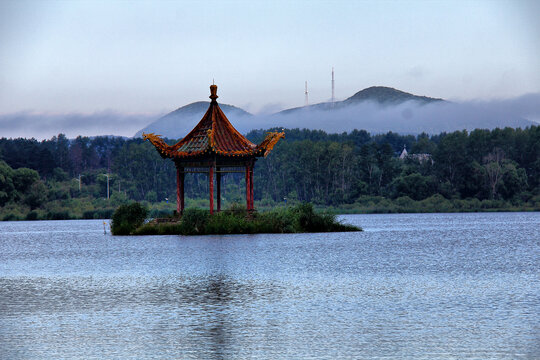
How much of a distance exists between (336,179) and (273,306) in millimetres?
133800

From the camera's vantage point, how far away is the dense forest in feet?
438

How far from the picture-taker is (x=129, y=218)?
61.6 metres

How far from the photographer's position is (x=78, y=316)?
19.7 metres

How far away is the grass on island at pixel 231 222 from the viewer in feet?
185

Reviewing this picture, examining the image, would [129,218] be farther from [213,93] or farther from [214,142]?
[213,93]

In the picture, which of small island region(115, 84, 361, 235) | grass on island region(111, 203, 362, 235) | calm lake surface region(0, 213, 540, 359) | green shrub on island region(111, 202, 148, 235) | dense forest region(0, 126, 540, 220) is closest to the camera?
calm lake surface region(0, 213, 540, 359)

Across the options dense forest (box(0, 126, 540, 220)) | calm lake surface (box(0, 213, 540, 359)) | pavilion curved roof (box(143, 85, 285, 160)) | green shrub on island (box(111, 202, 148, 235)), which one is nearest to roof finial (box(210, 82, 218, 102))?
pavilion curved roof (box(143, 85, 285, 160))

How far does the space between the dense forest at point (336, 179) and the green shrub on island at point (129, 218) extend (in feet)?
207

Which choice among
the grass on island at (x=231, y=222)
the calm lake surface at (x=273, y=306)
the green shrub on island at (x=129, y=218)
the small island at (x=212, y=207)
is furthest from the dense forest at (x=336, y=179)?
the calm lake surface at (x=273, y=306)

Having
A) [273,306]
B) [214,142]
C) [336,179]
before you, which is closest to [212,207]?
[214,142]

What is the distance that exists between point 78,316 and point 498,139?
13546 cm

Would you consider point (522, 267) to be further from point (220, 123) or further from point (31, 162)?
point (31, 162)

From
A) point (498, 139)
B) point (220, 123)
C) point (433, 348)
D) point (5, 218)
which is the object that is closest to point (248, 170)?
point (220, 123)

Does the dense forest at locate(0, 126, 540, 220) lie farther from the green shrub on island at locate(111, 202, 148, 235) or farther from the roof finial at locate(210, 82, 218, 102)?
the roof finial at locate(210, 82, 218, 102)
